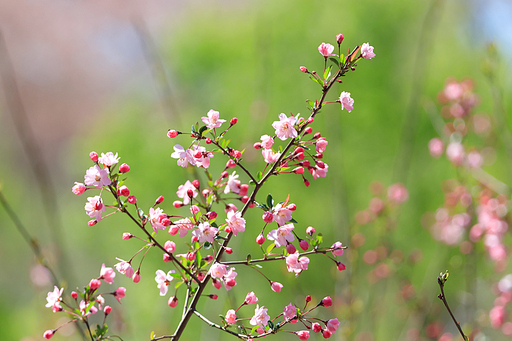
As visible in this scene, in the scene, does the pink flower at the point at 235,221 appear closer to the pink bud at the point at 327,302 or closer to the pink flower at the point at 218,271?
the pink flower at the point at 218,271

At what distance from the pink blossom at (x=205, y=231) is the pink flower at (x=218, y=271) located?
0.11ft

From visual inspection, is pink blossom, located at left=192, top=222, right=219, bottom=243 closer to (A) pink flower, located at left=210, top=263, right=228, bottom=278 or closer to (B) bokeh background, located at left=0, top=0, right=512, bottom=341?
(A) pink flower, located at left=210, top=263, right=228, bottom=278

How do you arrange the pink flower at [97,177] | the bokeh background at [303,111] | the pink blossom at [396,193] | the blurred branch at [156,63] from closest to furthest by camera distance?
1. the pink flower at [97,177]
2. the blurred branch at [156,63]
3. the pink blossom at [396,193]
4. the bokeh background at [303,111]

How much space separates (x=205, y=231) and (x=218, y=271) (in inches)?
2.0

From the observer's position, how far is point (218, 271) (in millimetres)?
502

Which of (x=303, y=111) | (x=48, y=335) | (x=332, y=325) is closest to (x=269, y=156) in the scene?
(x=332, y=325)

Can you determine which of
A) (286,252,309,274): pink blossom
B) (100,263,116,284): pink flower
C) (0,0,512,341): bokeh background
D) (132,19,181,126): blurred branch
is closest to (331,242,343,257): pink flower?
(286,252,309,274): pink blossom

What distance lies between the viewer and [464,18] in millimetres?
3625

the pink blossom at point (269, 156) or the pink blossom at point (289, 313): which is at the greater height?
the pink blossom at point (269, 156)

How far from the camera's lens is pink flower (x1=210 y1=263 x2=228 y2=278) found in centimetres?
50

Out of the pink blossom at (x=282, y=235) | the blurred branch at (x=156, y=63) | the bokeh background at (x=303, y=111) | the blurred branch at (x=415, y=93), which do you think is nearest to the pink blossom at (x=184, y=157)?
the pink blossom at (x=282, y=235)

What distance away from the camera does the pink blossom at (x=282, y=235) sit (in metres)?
0.52

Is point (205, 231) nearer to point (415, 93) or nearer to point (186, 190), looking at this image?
point (186, 190)

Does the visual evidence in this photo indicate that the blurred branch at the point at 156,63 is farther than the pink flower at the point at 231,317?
Yes
